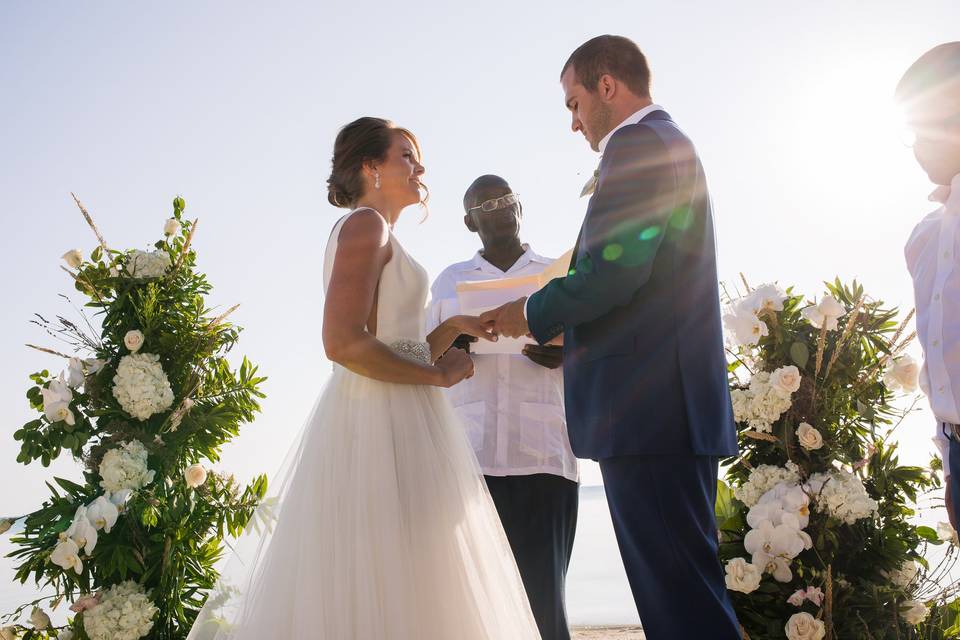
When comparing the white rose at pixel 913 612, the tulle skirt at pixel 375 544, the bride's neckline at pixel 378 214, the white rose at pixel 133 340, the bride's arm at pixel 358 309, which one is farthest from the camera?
the white rose at pixel 133 340

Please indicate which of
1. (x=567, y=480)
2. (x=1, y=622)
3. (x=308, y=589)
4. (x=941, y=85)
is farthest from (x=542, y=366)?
(x=1, y=622)

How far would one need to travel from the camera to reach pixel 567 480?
368cm

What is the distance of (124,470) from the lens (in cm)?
368

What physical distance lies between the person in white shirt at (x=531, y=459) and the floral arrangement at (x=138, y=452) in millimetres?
1122

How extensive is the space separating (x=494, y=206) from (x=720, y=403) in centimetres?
191

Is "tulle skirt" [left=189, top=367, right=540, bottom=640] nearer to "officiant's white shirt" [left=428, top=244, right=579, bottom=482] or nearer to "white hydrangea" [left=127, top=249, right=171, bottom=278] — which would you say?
"officiant's white shirt" [left=428, top=244, right=579, bottom=482]

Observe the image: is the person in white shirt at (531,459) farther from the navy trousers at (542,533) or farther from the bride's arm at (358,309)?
the bride's arm at (358,309)

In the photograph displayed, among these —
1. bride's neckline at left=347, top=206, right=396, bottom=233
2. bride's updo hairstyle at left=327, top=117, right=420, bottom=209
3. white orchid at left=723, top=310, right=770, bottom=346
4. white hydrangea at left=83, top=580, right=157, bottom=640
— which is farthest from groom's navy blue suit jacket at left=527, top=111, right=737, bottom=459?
white hydrangea at left=83, top=580, right=157, bottom=640

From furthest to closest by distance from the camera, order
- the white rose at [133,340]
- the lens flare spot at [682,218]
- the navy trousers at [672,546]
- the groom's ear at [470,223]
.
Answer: the groom's ear at [470,223]
the white rose at [133,340]
the lens flare spot at [682,218]
the navy trousers at [672,546]

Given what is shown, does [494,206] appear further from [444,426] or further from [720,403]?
[720,403]

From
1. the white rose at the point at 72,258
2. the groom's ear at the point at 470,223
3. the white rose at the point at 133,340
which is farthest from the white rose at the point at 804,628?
the white rose at the point at 72,258

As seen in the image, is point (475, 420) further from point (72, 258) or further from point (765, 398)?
point (72, 258)

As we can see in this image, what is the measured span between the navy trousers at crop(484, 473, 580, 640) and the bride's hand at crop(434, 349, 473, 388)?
85cm

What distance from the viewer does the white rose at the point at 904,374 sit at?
3432mm
